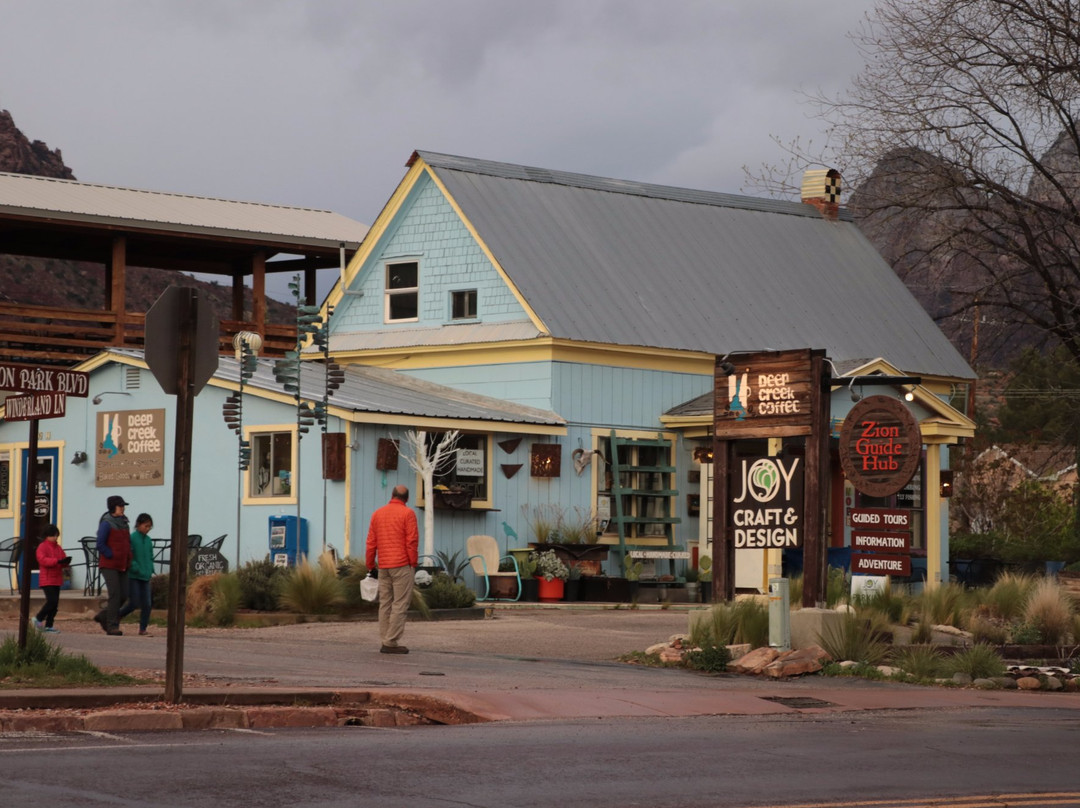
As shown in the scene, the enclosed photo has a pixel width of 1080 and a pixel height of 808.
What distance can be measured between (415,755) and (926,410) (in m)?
20.5

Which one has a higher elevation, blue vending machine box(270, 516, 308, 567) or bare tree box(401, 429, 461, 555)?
bare tree box(401, 429, 461, 555)

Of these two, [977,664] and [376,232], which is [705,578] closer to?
[376,232]

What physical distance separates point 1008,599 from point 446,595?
24.4 ft

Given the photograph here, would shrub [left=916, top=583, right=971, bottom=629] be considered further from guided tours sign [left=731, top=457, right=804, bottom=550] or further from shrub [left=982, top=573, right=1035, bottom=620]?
guided tours sign [left=731, top=457, right=804, bottom=550]

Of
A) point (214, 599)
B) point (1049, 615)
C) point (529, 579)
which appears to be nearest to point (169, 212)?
point (529, 579)

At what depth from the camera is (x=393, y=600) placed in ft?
58.0

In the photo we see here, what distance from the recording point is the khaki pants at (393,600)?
1738 cm

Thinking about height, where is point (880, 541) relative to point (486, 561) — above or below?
above

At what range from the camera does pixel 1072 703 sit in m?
14.9

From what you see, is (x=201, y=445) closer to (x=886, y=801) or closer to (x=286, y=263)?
(x=286, y=263)

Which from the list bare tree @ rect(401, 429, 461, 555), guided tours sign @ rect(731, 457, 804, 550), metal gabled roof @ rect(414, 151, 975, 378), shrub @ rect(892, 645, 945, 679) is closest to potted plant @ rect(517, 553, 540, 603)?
bare tree @ rect(401, 429, 461, 555)

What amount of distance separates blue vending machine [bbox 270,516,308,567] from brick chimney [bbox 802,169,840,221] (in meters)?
16.4

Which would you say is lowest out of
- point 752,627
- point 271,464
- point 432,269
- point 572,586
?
point 752,627

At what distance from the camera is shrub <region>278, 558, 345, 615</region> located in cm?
2184
